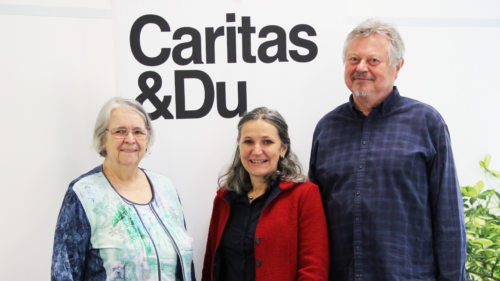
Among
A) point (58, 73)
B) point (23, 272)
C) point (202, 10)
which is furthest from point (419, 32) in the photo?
point (23, 272)

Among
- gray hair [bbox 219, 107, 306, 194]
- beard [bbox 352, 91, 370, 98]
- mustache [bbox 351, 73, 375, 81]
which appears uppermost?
mustache [bbox 351, 73, 375, 81]

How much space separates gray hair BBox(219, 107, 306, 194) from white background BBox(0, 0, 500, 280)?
35cm

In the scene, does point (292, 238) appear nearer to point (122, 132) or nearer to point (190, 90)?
point (122, 132)

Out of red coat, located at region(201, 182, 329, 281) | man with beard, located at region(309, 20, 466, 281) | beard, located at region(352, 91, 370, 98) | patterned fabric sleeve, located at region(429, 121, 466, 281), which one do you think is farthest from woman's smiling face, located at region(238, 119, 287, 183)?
patterned fabric sleeve, located at region(429, 121, 466, 281)

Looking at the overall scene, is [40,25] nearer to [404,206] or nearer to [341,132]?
[341,132]

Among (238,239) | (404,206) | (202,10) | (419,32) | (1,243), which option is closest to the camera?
(404,206)

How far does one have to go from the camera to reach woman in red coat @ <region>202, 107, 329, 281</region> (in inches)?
76.3

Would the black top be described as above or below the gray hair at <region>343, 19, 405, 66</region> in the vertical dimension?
below

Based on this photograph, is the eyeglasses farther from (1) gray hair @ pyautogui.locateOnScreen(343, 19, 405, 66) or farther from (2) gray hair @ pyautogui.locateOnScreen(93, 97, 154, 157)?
(1) gray hair @ pyautogui.locateOnScreen(343, 19, 405, 66)

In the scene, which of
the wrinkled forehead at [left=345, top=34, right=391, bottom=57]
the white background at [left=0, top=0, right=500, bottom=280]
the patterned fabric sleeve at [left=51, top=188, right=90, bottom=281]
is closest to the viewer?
the patterned fabric sleeve at [left=51, top=188, right=90, bottom=281]

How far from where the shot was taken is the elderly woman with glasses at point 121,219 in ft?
6.09

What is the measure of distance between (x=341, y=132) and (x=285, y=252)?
1.90ft

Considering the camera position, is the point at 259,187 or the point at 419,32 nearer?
the point at 259,187

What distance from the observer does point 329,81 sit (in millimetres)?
2576
